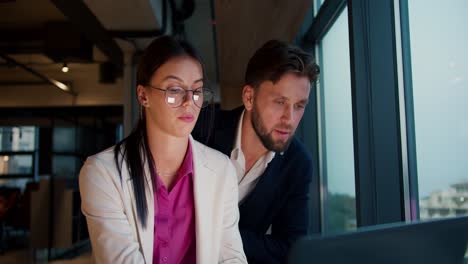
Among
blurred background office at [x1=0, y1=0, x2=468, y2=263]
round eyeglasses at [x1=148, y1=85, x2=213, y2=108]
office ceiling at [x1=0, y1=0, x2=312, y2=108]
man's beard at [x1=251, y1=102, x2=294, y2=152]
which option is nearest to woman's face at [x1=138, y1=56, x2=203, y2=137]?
round eyeglasses at [x1=148, y1=85, x2=213, y2=108]

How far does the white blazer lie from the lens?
4.27 ft

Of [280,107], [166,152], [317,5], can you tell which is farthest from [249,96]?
[317,5]

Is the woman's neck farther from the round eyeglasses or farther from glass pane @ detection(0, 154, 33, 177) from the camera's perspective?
glass pane @ detection(0, 154, 33, 177)

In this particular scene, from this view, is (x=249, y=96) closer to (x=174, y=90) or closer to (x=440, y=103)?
(x=174, y=90)

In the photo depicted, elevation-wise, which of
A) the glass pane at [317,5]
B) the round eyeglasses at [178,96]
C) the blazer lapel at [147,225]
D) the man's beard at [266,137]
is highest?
the glass pane at [317,5]

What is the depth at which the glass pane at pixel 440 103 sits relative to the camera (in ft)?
4.58

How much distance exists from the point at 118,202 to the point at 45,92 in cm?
1033

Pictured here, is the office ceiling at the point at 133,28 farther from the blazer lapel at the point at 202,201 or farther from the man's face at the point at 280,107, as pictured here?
the blazer lapel at the point at 202,201

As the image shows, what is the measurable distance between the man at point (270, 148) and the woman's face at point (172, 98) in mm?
313

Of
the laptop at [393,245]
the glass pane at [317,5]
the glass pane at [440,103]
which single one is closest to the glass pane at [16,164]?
the glass pane at [317,5]

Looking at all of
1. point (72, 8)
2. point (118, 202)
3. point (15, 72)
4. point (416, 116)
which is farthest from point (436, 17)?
point (15, 72)

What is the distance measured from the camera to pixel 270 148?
168 cm

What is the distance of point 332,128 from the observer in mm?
3182

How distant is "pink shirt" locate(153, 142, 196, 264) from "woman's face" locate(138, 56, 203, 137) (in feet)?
0.57
